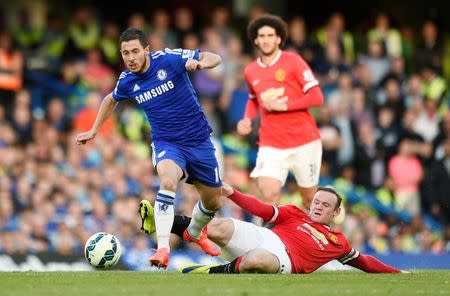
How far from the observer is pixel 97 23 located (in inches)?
864

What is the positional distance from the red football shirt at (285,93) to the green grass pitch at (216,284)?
8.61 feet

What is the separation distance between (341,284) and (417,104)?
1034 centimetres

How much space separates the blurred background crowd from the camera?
59.4 feet

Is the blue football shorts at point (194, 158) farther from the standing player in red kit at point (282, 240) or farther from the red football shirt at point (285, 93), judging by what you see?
the red football shirt at point (285, 93)

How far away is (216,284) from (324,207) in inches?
74.6

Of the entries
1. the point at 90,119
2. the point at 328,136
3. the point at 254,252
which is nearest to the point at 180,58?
the point at 254,252

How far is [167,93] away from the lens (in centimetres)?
1230

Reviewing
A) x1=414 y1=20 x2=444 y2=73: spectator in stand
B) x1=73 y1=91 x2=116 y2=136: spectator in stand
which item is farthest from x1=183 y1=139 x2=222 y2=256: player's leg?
x1=414 y1=20 x2=444 y2=73: spectator in stand

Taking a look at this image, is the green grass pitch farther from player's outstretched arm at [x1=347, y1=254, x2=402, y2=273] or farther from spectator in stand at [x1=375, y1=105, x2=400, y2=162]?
spectator in stand at [x1=375, y1=105, x2=400, y2=162]

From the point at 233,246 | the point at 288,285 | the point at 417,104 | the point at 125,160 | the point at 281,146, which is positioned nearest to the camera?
the point at 288,285

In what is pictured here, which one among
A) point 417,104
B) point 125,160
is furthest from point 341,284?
point 417,104

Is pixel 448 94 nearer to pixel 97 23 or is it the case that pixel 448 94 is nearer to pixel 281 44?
pixel 97 23

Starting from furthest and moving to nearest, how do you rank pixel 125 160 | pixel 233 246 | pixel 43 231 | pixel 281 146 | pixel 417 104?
pixel 417 104 → pixel 125 160 → pixel 43 231 → pixel 281 146 → pixel 233 246

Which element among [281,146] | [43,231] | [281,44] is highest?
[281,44]
